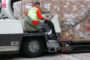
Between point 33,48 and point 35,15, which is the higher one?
point 35,15

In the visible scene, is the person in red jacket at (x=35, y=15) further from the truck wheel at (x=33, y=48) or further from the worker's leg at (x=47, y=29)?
the truck wheel at (x=33, y=48)

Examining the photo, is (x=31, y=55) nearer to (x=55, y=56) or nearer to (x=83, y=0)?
(x=55, y=56)

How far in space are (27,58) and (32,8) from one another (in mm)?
1919

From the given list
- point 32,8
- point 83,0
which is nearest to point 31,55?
point 32,8

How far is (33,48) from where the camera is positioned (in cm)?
880

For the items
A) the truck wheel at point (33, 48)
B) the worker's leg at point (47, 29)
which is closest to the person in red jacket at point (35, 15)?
the worker's leg at point (47, 29)

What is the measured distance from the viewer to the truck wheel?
8742mm

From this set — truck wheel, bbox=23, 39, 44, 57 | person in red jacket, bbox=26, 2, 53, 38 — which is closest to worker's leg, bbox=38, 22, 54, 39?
person in red jacket, bbox=26, 2, 53, 38

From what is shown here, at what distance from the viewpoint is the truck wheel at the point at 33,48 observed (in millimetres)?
8742

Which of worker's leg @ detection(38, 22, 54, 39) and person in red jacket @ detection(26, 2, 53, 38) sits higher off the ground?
person in red jacket @ detection(26, 2, 53, 38)

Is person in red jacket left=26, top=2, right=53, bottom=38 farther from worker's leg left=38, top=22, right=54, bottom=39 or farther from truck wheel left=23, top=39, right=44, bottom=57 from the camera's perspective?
truck wheel left=23, top=39, right=44, bottom=57

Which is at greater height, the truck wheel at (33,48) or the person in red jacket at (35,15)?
the person in red jacket at (35,15)

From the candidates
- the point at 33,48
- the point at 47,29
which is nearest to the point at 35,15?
the point at 47,29

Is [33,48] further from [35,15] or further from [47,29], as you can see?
[35,15]
